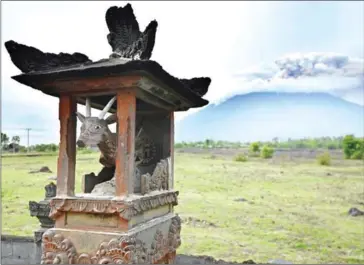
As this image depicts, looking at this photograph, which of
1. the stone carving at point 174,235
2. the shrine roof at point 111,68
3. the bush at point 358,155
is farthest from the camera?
the bush at point 358,155

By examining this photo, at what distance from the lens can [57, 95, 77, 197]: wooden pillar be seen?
373 centimetres

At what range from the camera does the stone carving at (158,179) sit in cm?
396

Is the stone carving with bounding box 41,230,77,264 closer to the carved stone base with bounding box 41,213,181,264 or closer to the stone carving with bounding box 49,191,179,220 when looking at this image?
the carved stone base with bounding box 41,213,181,264

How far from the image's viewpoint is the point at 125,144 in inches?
139

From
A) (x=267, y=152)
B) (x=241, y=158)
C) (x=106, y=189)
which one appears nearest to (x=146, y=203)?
(x=106, y=189)

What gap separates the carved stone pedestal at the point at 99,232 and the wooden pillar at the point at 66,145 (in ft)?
0.63

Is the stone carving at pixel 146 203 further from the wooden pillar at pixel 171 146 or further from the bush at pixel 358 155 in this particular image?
the bush at pixel 358 155

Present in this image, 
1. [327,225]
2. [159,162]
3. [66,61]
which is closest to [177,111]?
[159,162]

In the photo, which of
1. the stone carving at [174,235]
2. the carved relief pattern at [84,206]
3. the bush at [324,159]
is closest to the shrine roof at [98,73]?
the carved relief pattern at [84,206]

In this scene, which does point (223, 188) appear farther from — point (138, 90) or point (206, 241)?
point (138, 90)

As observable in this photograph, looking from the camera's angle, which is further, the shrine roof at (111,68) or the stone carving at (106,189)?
the stone carving at (106,189)

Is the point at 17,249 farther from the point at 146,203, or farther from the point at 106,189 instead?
the point at 146,203

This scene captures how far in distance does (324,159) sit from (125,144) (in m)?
10.2

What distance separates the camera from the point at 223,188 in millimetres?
11180
